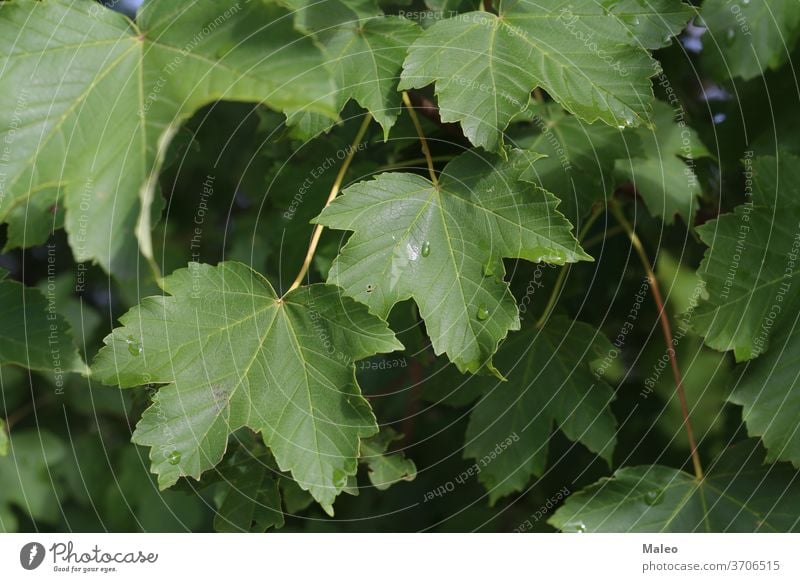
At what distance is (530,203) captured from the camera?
1.15 m

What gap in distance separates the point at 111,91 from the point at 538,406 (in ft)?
2.92

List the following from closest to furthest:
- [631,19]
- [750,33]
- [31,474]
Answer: [631,19] < [750,33] < [31,474]

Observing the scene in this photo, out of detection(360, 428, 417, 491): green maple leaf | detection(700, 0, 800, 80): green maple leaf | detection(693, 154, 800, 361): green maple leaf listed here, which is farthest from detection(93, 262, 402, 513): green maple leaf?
detection(700, 0, 800, 80): green maple leaf

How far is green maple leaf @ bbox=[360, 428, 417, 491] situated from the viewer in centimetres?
137

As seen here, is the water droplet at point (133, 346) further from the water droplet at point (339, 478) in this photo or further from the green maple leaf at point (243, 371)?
the water droplet at point (339, 478)

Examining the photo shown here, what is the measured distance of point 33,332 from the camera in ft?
4.19

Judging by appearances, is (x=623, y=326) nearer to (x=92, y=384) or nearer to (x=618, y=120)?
(x=618, y=120)

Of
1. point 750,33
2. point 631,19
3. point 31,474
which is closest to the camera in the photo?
point 631,19

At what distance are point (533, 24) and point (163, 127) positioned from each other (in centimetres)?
57

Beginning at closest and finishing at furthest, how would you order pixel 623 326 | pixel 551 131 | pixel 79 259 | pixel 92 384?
pixel 79 259 → pixel 551 131 → pixel 623 326 → pixel 92 384

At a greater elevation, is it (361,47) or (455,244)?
(361,47)

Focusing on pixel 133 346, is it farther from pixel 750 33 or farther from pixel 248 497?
pixel 750 33

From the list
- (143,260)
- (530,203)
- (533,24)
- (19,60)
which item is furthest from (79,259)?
(533,24)

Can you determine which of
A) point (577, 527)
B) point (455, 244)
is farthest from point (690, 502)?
point (455, 244)
